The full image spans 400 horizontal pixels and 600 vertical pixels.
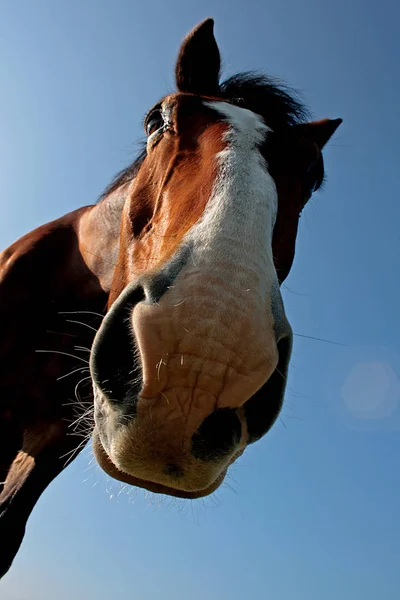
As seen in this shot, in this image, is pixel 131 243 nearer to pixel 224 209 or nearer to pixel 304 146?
pixel 224 209

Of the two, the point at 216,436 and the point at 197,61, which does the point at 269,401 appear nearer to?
the point at 216,436

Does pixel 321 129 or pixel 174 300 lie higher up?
pixel 174 300

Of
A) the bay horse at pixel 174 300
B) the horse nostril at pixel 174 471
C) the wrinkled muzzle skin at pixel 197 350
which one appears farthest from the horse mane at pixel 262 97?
the horse nostril at pixel 174 471

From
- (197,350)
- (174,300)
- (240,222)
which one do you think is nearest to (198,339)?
(197,350)

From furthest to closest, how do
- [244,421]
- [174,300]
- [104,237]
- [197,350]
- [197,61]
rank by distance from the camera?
[104,237] < [197,61] < [244,421] < [174,300] < [197,350]

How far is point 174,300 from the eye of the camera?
5.95ft

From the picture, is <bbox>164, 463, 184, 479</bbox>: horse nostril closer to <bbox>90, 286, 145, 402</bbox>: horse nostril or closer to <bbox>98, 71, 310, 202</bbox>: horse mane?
<bbox>90, 286, 145, 402</bbox>: horse nostril

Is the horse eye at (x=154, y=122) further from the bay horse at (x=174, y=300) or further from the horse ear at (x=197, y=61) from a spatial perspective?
the horse ear at (x=197, y=61)

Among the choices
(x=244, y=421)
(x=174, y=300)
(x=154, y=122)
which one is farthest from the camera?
(x=154, y=122)

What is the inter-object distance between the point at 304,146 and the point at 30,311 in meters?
2.70

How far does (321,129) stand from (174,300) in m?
3.17

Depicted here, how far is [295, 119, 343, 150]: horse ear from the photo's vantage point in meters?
4.07

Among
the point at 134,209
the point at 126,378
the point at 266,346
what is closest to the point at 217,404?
the point at 266,346

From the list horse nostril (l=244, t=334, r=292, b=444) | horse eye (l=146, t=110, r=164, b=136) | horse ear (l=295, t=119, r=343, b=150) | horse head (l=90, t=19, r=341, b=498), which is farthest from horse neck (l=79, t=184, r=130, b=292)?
horse nostril (l=244, t=334, r=292, b=444)
